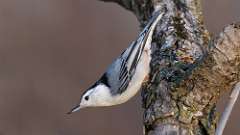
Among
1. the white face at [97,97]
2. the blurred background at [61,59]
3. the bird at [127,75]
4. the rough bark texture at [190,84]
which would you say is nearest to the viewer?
the rough bark texture at [190,84]

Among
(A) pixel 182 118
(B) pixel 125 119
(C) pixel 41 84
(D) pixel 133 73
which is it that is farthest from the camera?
(C) pixel 41 84

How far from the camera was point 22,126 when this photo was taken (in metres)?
2.50

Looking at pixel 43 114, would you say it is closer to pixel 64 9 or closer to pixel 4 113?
pixel 4 113

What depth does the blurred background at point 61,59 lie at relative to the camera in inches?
96.4

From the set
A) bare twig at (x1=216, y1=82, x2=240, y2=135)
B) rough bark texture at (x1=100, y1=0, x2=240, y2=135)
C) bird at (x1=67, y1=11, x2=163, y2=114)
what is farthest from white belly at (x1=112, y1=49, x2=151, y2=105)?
bare twig at (x1=216, y1=82, x2=240, y2=135)

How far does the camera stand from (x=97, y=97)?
1.95 metres

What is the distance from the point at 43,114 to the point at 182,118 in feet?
4.38

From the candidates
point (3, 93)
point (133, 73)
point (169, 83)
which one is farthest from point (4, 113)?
point (169, 83)

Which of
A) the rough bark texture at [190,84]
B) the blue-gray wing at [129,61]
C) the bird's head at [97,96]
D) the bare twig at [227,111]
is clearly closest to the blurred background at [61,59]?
the bird's head at [97,96]

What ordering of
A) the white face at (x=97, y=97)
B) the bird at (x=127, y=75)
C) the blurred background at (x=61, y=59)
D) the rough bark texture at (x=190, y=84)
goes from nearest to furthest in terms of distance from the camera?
the rough bark texture at (x=190, y=84)
the bird at (x=127, y=75)
the white face at (x=97, y=97)
the blurred background at (x=61, y=59)

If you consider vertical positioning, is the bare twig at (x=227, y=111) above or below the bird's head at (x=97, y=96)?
above

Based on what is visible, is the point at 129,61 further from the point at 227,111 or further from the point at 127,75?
the point at 227,111

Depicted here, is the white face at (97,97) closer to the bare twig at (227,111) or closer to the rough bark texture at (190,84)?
the rough bark texture at (190,84)

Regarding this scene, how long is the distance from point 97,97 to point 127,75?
0.17 m
